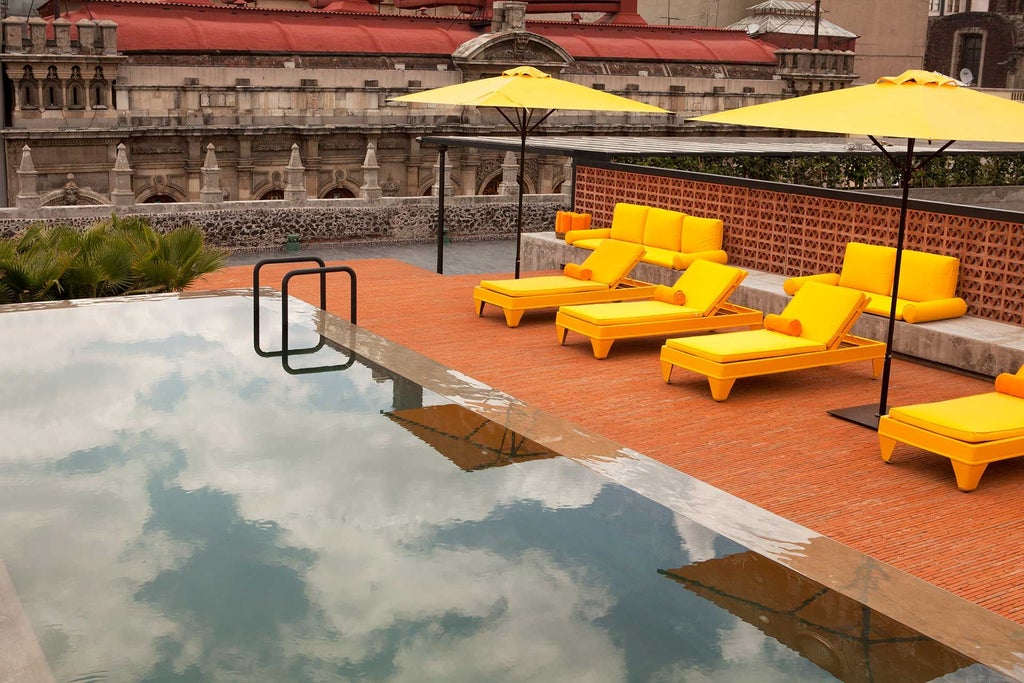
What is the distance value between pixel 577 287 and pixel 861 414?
481 centimetres

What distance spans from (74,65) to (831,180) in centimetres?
2118

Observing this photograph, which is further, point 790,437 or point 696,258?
point 696,258

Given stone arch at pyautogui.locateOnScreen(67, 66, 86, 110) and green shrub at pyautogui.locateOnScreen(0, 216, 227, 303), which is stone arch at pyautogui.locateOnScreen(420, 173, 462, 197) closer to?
stone arch at pyautogui.locateOnScreen(67, 66, 86, 110)

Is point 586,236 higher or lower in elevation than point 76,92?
lower

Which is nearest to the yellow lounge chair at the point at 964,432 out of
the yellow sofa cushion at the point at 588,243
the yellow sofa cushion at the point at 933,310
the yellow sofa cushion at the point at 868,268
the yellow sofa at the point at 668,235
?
the yellow sofa cushion at the point at 933,310

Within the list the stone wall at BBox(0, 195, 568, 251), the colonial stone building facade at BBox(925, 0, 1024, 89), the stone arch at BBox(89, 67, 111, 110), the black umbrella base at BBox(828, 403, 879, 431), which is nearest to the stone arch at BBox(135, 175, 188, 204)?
the stone arch at BBox(89, 67, 111, 110)

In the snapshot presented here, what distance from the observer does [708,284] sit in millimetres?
12695

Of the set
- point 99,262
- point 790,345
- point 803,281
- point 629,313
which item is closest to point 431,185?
point 99,262

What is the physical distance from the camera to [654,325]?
12.2m

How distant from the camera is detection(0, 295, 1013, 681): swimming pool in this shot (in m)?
4.68

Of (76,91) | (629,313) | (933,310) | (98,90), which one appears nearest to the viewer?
(933,310)

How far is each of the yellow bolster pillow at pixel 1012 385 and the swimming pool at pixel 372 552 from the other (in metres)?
3.62

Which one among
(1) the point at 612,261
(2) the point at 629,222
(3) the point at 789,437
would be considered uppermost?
(2) the point at 629,222

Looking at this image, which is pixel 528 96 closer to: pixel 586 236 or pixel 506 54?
pixel 586 236
